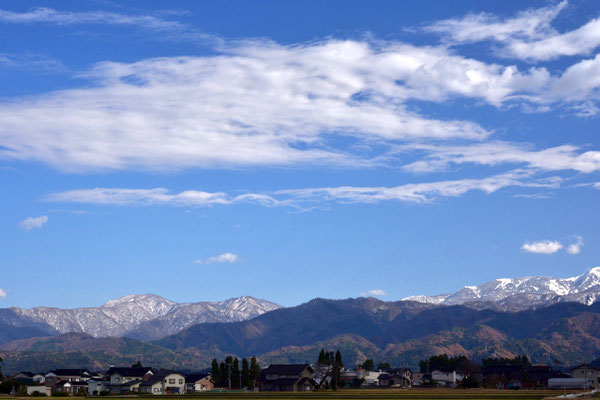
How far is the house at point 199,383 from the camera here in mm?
176600

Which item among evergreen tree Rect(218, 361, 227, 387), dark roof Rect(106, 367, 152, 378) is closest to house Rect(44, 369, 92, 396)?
dark roof Rect(106, 367, 152, 378)

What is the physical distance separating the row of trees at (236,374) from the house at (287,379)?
330cm

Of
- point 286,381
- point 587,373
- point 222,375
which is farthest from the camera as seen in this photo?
point 222,375

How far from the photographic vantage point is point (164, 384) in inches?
6585

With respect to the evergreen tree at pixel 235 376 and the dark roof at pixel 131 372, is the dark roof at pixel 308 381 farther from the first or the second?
the dark roof at pixel 131 372

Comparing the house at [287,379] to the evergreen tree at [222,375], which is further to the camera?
the evergreen tree at [222,375]

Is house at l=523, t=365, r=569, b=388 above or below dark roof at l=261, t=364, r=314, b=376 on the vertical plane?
below

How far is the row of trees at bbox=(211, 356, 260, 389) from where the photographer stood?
170m

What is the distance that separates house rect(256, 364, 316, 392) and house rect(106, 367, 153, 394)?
27.9m

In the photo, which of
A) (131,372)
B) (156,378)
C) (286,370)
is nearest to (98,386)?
(131,372)

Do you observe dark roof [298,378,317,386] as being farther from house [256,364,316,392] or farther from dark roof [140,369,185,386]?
dark roof [140,369,185,386]

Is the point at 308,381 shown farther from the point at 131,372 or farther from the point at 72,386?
the point at 72,386

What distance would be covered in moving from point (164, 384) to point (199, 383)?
14653 mm

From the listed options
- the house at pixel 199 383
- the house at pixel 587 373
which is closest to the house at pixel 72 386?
the house at pixel 199 383
